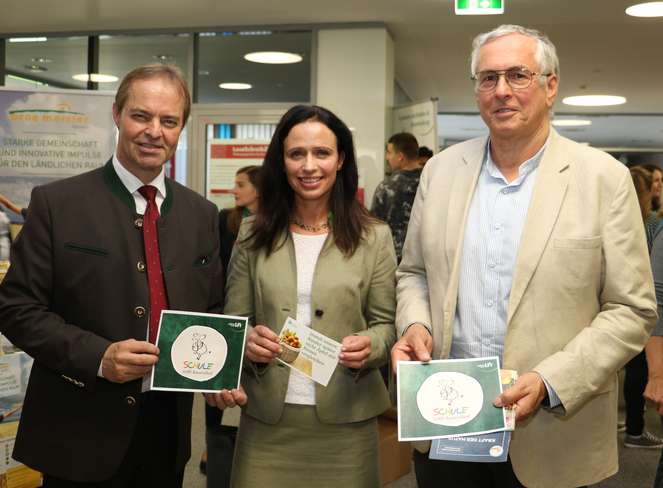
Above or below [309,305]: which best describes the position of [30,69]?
above

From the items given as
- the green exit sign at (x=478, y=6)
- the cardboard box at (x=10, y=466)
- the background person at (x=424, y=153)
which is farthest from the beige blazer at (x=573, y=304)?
the background person at (x=424, y=153)

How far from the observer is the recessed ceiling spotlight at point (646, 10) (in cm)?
685

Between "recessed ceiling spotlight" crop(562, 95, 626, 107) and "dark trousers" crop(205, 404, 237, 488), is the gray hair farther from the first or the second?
"recessed ceiling spotlight" crop(562, 95, 626, 107)

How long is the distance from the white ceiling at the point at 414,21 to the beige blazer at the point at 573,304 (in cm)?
454

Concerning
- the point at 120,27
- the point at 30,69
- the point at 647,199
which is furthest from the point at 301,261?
the point at 30,69

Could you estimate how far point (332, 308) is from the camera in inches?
91.5

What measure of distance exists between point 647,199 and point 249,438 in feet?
13.1

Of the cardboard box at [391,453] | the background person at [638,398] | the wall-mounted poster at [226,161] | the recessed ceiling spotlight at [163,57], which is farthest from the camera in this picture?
the recessed ceiling spotlight at [163,57]

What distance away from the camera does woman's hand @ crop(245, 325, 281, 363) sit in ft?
7.23

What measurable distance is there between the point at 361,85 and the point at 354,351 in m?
6.20

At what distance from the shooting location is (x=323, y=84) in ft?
26.9

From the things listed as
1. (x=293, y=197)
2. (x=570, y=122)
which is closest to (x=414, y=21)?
(x=293, y=197)

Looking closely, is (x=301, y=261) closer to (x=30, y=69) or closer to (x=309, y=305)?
(x=309, y=305)

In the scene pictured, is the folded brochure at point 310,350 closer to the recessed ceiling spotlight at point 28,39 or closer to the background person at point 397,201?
the background person at point 397,201
